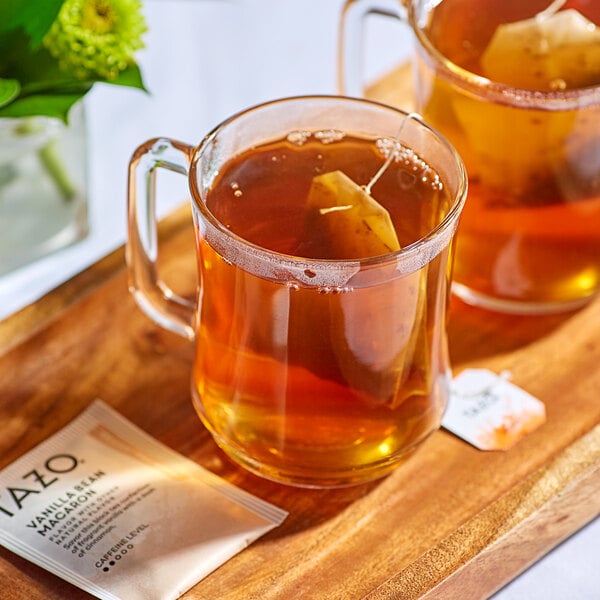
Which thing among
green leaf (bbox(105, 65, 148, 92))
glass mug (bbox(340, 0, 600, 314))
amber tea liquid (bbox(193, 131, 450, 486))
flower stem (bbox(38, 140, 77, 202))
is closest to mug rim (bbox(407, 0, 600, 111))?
glass mug (bbox(340, 0, 600, 314))

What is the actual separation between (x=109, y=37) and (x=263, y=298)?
11.8 inches

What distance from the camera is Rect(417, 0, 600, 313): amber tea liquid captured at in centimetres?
88

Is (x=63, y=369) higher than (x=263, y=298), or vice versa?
(x=263, y=298)

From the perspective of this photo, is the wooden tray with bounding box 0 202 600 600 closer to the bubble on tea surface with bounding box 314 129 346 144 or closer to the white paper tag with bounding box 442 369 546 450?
the white paper tag with bounding box 442 369 546 450

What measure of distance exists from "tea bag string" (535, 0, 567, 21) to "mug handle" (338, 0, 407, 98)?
0.39 feet

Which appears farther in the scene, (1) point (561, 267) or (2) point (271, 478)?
(1) point (561, 267)

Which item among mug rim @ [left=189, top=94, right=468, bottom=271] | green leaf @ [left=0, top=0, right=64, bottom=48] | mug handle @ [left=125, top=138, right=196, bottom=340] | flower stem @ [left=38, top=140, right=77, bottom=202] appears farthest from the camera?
flower stem @ [left=38, top=140, right=77, bottom=202]

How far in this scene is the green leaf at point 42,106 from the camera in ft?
3.09

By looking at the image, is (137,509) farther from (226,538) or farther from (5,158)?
(5,158)

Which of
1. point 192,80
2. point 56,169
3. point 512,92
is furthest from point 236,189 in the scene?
point 192,80

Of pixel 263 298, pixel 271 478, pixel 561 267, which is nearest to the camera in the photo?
pixel 263 298

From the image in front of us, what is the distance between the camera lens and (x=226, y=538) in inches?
31.4

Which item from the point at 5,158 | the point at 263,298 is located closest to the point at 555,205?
the point at 263,298

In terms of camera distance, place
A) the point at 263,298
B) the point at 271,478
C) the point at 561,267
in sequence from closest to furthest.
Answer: the point at 263,298
the point at 271,478
the point at 561,267
